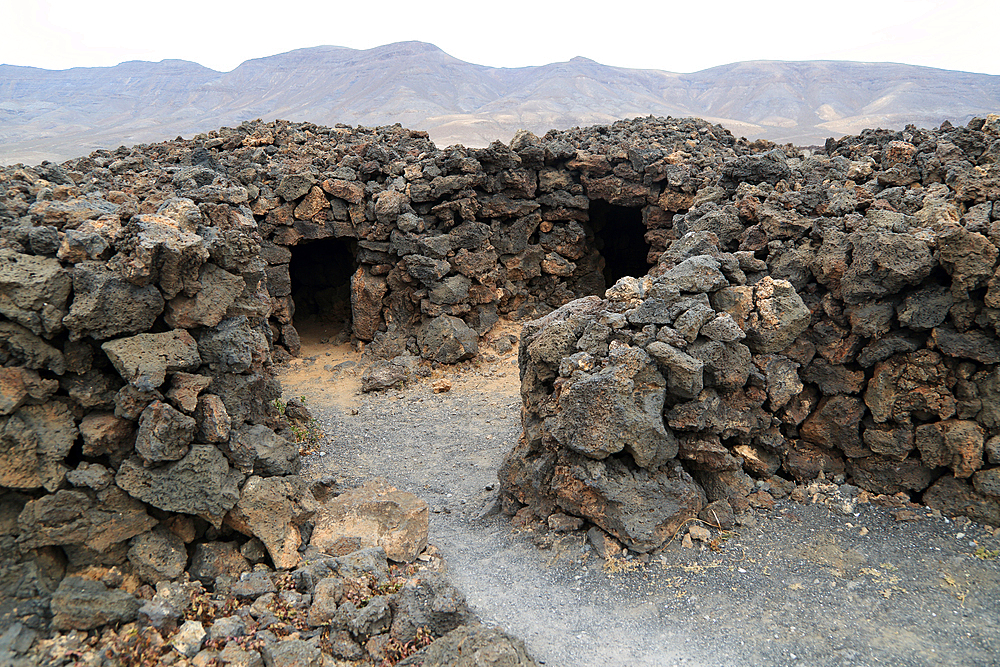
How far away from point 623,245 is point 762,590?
12.7 metres

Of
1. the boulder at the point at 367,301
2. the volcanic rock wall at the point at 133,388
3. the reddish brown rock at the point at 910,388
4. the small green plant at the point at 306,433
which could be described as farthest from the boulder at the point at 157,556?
the boulder at the point at 367,301

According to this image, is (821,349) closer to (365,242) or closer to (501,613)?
(501,613)

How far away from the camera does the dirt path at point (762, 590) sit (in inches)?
209

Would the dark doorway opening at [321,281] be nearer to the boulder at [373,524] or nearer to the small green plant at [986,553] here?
the boulder at [373,524]

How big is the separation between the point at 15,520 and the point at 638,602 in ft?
17.9

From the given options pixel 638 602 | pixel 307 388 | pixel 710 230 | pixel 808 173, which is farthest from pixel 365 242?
pixel 638 602

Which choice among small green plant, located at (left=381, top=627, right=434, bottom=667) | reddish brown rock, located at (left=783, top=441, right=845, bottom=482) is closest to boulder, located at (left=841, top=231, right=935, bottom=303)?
reddish brown rock, located at (left=783, top=441, right=845, bottom=482)

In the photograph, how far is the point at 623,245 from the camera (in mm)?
17641

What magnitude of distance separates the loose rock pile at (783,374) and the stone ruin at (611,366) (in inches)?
1.0

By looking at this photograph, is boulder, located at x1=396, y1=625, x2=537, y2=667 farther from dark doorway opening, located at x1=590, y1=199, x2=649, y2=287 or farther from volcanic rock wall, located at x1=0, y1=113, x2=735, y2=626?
dark doorway opening, located at x1=590, y1=199, x2=649, y2=287

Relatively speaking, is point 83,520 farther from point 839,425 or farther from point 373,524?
point 839,425

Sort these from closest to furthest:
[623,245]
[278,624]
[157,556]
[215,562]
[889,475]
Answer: [278,624] < [157,556] < [215,562] < [889,475] < [623,245]

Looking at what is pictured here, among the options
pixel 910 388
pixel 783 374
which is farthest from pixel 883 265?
pixel 783 374

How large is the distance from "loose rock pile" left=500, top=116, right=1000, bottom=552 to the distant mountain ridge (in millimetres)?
45630
